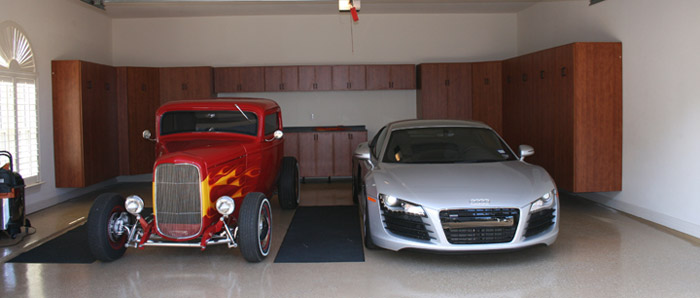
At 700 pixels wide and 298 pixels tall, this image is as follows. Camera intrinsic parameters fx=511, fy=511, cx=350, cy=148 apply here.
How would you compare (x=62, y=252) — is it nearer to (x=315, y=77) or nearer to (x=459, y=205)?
(x=459, y=205)

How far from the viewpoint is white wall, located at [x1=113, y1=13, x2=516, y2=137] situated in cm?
932

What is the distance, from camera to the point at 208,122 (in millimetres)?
5250

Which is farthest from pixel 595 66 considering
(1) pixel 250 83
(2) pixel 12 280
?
(2) pixel 12 280

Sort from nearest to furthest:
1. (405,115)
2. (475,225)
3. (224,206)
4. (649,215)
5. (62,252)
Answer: (475,225) < (224,206) < (62,252) < (649,215) < (405,115)

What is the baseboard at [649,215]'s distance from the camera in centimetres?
499

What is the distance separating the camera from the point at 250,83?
909 cm

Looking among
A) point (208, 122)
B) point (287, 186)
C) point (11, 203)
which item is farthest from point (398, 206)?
point (11, 203)

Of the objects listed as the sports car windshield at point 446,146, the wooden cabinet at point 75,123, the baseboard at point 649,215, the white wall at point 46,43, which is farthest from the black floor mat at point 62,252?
the baseboard at point 649,215

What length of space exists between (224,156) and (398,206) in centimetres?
155

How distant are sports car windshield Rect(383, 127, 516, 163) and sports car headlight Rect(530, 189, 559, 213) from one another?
78cm

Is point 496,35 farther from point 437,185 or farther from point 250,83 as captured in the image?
point 437,185

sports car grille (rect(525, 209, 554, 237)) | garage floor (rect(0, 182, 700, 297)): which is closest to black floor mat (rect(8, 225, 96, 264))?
garage floor (rect(0, 182, 700, 297))

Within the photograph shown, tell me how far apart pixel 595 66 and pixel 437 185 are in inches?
123

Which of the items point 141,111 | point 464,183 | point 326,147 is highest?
point 141,111
